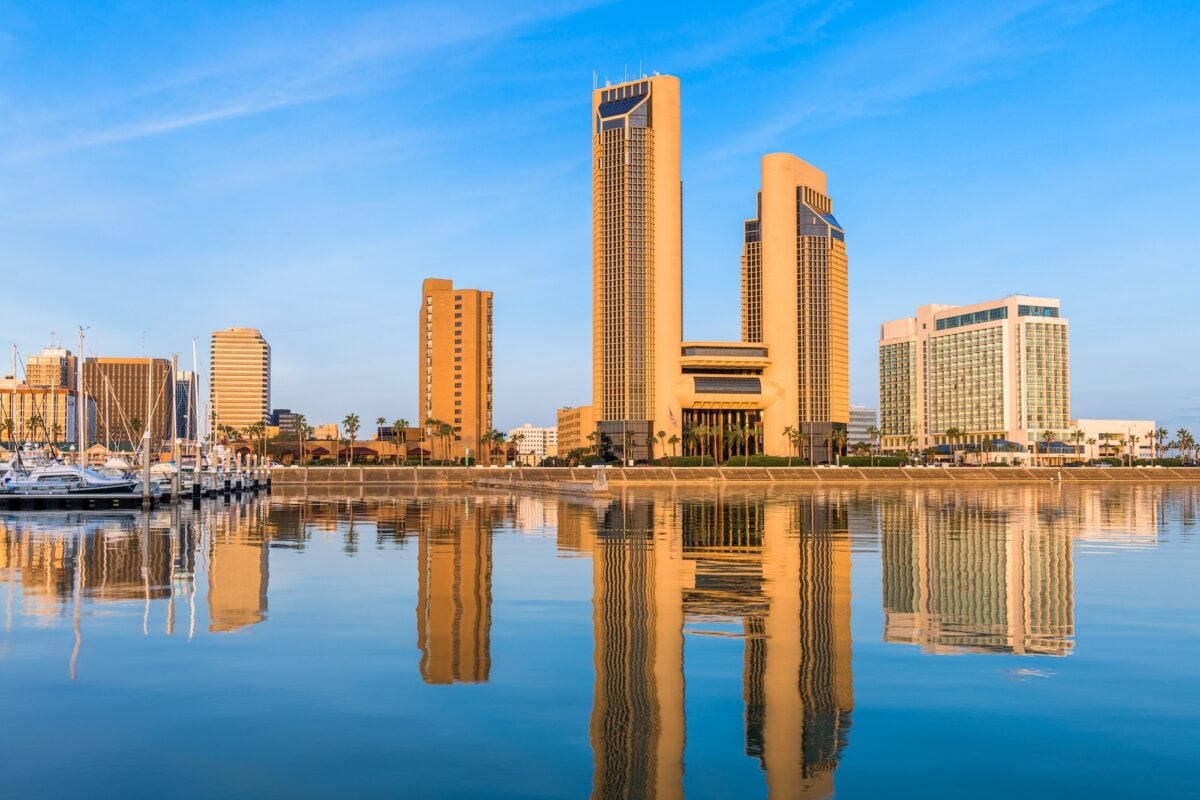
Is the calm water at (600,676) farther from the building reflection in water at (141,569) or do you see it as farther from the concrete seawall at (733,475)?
the concrete seawall at (733,475)

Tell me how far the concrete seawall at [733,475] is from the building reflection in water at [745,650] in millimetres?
127590

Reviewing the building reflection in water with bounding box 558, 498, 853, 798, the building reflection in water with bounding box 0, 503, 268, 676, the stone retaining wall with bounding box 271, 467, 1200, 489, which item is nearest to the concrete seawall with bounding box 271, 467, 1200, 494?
the stone retaining wall with bounding box 271, 467, 1200, 489

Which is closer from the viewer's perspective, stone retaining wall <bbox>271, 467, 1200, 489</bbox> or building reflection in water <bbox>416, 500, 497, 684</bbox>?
building reflection in water <bbox>416, 500, 497, 684</bbox>

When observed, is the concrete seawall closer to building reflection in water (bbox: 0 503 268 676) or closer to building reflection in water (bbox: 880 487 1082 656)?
building reflection in water (bbox: 0 503 268 676)

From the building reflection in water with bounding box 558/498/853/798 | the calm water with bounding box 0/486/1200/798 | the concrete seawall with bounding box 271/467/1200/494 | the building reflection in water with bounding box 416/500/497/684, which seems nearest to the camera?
the calm water with bounding box 0/486/1200/798

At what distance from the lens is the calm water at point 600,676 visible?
11133 millimetres

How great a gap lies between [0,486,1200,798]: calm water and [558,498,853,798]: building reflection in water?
0.24 ft

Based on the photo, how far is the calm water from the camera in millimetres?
11133

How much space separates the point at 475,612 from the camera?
22391 millimetres

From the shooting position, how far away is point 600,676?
1588cm

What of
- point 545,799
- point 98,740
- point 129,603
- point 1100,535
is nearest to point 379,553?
point 129,603

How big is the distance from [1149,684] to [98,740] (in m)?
15.0

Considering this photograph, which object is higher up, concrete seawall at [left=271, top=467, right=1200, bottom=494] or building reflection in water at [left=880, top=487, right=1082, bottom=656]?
building reflection in water at [left=880, top=487, right=1082, bottom=656]

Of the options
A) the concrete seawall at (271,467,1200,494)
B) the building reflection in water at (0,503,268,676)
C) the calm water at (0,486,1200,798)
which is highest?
the calm water at (0,486,1200,798)
